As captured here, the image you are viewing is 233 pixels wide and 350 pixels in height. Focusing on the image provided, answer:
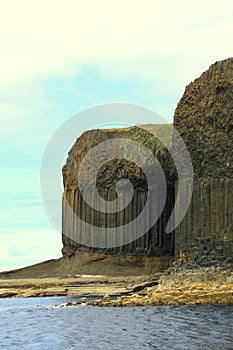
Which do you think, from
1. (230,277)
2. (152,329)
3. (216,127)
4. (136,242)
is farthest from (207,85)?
(136,242)

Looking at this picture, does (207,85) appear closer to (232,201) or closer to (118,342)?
(232,201)

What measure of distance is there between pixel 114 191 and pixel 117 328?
3623 centimetres

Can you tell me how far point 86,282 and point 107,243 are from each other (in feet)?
29.0

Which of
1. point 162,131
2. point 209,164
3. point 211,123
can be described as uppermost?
point 162,131

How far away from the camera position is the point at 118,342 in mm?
30922

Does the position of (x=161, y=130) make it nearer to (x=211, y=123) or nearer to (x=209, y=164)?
(x=211, y=123)

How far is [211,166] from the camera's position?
47188 millimetres

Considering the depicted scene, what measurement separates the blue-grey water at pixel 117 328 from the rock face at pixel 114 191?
23.3 metres

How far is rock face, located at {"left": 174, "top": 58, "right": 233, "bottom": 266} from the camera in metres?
46.2

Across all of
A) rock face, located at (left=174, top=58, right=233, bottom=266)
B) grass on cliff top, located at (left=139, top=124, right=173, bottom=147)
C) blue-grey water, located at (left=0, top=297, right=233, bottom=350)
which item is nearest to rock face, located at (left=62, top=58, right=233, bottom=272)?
rock face, located at (left=174, top=58, right=233, bottom=266)

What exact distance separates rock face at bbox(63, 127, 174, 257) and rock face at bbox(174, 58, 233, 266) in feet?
54.5

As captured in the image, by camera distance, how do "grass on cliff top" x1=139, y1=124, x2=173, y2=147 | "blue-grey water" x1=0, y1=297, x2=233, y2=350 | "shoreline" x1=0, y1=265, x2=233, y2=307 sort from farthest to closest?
"grass on cliff top" x1=139, y1=124, x2=173, y2=147 < "shoreline" x1=0, y1=265, x2=233, y2=307 < "blue-grey water" x1=0, y1=297, x2=233, y2=350

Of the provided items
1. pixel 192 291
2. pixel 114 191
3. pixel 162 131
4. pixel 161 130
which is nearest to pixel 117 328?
pixel 192 291

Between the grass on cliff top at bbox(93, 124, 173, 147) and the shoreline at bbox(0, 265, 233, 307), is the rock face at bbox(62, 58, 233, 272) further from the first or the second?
the grass on cliff top at bbox(93, 124, 173, 147)
